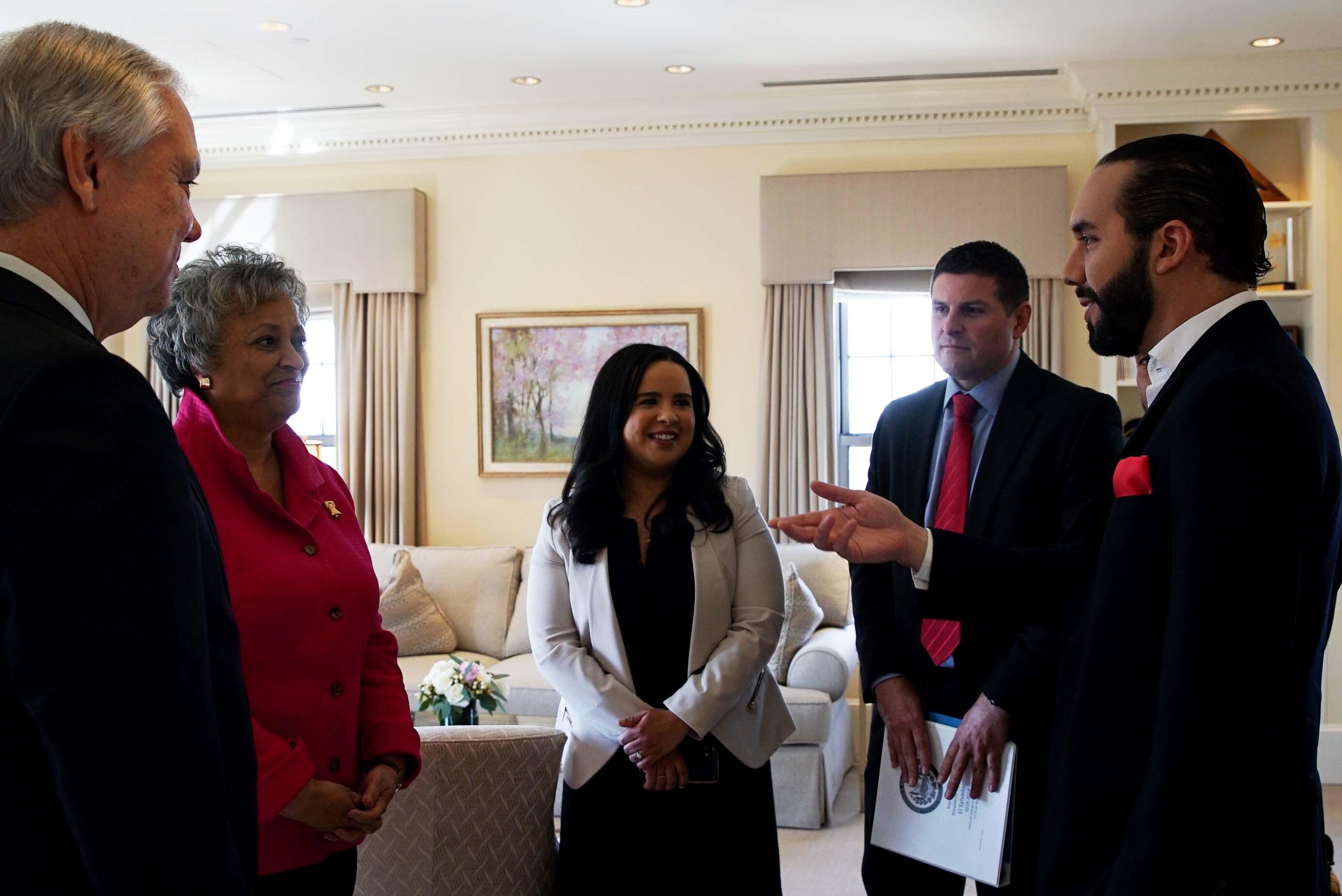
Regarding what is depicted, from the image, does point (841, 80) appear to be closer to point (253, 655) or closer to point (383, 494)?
point (383, 494)

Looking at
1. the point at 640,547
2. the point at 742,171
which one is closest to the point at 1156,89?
the point at 742,171

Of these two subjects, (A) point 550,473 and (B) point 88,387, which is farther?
(A) point 550,473

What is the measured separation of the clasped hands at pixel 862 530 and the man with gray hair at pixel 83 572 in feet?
3.51

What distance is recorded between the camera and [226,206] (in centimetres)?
613

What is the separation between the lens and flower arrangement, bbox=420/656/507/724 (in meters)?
3.77

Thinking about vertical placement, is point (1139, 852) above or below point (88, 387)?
below

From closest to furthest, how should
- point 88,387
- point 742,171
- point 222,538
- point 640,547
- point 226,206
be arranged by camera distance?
point 88,387 → point 222,538 → point 640,547 → point 742,171 → point 226,206

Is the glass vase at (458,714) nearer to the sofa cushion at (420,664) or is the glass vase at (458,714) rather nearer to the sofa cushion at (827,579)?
the sofa cushion at (420,664)

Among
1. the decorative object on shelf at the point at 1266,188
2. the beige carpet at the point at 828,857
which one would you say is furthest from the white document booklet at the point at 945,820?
the decorative object on shelf at the point at 1266,188

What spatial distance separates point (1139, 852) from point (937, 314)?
147cm

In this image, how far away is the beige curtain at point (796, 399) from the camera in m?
5.56

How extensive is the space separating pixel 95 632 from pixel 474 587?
473 centimetres

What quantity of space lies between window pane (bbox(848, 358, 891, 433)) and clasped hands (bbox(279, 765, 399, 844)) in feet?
14.2

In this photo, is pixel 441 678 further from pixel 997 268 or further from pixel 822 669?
pixel 997 268
